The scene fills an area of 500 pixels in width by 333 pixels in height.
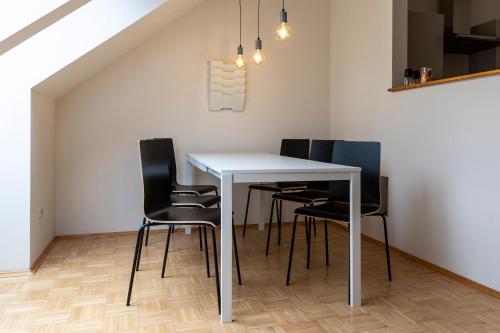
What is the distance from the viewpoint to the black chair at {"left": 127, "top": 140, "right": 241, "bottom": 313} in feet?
7.78

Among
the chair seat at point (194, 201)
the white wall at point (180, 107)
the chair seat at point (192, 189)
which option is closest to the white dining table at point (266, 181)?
the chair seat at point (194, 201)

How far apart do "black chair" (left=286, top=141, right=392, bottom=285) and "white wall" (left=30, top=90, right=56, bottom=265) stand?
1881mm

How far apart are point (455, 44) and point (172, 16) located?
2.98 meters

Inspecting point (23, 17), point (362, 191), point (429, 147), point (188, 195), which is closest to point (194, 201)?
point (188, 195)

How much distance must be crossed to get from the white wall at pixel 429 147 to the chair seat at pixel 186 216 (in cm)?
163

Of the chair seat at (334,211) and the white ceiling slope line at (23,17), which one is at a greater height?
the white ceiling slope line at (23,17)

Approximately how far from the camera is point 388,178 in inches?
141

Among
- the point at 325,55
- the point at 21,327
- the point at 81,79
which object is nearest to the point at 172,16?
the point at 81,79

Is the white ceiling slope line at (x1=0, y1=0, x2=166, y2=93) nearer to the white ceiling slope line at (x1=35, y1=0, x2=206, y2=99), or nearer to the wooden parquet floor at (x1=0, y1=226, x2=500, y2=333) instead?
the white ceiling slope line at (x1=35, y1=0, x2=206, y2=99)

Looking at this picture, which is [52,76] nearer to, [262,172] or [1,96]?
[1,96]

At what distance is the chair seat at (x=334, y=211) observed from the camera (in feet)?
8.25

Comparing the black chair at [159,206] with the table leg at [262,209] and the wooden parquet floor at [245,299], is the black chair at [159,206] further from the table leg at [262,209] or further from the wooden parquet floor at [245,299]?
the table leg at [262,209]

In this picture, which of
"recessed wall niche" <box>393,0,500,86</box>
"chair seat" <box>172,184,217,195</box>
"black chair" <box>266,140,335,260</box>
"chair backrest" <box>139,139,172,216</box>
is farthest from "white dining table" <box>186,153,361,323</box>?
"recessed wall niche" <box>393,0,500,86</box>

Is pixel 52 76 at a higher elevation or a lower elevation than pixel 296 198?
higher
